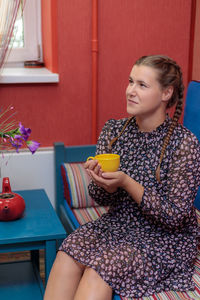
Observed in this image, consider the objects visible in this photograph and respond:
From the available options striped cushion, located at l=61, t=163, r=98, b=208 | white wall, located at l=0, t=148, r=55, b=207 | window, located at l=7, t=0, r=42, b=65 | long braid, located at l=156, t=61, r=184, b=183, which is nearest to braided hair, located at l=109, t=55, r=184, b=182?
long braid, located at l=156, t=61, r=184, b=183

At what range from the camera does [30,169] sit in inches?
100.0

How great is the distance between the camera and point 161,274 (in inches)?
61.1

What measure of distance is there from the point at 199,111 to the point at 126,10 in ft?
2.72

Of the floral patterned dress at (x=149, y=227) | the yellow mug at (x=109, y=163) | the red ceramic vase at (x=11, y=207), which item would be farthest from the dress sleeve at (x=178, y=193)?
the red ceramic vase at (x=11, y=207)

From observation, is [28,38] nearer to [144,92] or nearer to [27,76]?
[27,76]

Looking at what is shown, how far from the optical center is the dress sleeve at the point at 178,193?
1566 millimetres

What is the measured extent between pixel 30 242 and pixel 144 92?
2.39ft

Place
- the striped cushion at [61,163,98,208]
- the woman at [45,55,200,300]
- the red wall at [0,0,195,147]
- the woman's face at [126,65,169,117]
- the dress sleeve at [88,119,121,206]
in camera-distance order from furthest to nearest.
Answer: the red wall at [0,0,195,147], the striped cushion at [61,163,98,208], the dress sleeve at [88,119,121,206], the woman's face at [126,65,169,117], the woman at [45,55,200,300]

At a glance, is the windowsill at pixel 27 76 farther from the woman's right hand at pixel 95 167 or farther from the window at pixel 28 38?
the woman's right hand at pixel 95 167

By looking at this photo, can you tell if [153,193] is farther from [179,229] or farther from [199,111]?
[199,111]

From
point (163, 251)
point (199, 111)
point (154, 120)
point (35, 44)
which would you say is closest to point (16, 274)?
point (163, 251)

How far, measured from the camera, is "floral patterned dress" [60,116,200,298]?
151 centimetres

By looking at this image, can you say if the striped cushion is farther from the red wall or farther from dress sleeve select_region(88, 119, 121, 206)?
dress sleeve select_region(88, 119, 121, 206)

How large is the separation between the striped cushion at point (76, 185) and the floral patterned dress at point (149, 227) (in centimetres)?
58
